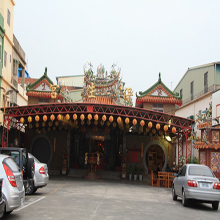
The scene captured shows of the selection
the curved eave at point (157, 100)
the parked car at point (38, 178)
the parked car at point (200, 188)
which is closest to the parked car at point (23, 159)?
the parked car at point (38, 178)

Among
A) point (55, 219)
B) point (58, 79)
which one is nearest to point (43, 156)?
point (55, 219)

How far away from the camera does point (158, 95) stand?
1192 inches

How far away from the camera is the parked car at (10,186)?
309 inches

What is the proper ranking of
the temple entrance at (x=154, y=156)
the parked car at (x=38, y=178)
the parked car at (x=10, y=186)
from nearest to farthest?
1. the parked car at (x=10, y=186)
2. the parked car at (x=38, y=178)
3. the temple entrance at (x=154, y=156)

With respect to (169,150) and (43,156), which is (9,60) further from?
(169,150)

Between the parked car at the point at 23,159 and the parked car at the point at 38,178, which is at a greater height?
the parked car at the point at 23,159

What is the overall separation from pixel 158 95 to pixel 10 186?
23.5m

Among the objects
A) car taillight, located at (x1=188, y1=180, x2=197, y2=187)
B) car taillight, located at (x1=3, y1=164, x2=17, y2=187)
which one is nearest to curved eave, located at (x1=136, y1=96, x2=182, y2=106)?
car taillight, located at (x1=188, y1=180, x2=197, y2=187)

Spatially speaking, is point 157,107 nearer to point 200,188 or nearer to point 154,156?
point 154,156

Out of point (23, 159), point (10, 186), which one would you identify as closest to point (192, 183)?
point (23, 159)

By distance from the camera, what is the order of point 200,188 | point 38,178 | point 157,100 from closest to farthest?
point 200,188, point 38,178, point 157,100

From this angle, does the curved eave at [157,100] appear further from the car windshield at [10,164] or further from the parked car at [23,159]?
the car windshield at [10,164]

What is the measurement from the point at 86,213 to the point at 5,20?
19.0m

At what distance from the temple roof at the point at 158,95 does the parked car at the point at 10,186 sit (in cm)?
2210
